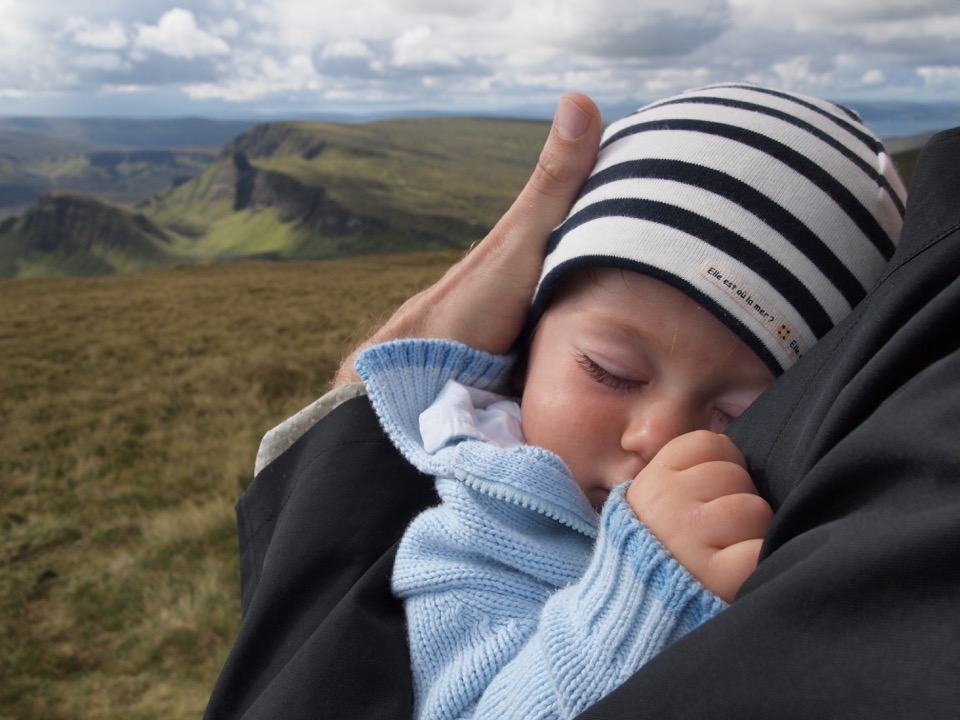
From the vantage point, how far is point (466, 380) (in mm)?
2305

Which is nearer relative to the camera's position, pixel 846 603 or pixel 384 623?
pixel 846 603

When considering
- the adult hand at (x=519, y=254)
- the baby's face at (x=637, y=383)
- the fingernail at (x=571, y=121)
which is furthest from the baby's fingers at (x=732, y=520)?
the fingernail at (x=571, y=121)

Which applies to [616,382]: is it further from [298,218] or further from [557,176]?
[298,218]

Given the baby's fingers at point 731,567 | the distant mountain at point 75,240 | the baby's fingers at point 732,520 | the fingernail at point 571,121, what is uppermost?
the fingernail at point 571,121

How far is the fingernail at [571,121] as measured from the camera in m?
2.34

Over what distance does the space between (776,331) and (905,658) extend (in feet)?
4.11

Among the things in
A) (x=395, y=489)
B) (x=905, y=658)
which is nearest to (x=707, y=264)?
(x=395, y=489)

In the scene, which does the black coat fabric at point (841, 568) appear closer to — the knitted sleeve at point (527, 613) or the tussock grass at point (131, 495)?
the knitted sleeve at point (527, 613)

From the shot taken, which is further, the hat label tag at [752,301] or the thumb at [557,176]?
the thumb at [557,176]

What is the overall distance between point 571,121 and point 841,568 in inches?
74.3

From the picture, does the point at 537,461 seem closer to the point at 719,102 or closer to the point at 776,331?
the point at 776,331

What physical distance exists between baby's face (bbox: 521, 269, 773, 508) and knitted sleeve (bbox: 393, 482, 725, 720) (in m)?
0.28

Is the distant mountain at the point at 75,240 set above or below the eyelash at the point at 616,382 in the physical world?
below

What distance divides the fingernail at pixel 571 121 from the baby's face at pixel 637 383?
24.6 inches
